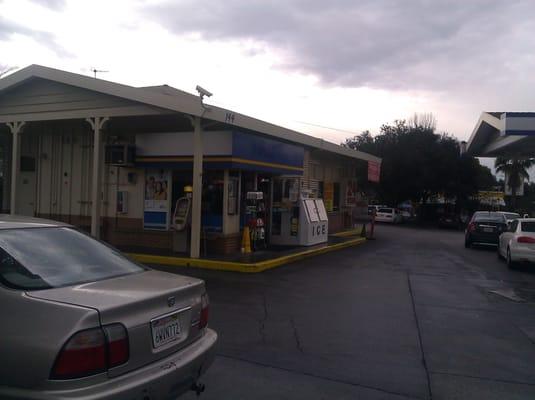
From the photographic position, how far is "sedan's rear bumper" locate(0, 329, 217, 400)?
3027 millimetres

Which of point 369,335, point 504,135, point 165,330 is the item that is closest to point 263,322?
point 369,335

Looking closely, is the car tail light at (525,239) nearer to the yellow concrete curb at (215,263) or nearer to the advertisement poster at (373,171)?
the yellow concrete curb at (215,263)

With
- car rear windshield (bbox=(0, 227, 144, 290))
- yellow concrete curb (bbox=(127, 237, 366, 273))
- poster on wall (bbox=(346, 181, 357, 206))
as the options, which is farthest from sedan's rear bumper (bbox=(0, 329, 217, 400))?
poster on wall (bbox=(346, 181, 357, 206))

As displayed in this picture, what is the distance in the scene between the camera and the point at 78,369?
10.1 ft

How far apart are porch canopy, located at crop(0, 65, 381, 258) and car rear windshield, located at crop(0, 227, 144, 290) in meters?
7.65

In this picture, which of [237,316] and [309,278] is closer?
[237,316]

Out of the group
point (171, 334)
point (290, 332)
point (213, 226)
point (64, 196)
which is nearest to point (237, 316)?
point (290, 332)

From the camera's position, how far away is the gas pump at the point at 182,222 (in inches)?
519

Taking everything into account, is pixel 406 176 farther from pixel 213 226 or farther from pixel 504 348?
pixel 504 348

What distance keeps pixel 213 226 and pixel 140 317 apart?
1049 centimetres

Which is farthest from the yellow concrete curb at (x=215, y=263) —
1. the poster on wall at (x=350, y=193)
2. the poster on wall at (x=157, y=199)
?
the poster on wall at (x=350, y=193)

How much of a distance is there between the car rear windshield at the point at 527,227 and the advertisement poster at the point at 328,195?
30.4ft

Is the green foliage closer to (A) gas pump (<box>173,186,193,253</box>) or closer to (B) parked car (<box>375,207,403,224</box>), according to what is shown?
(B) parked car (<box>375,207,403,224</box>)

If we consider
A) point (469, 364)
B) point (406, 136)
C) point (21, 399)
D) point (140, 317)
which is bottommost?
point (469, 364)
